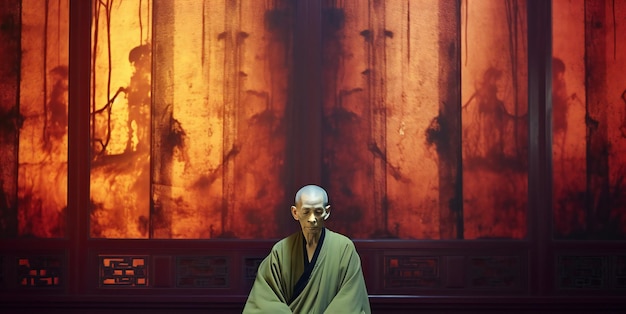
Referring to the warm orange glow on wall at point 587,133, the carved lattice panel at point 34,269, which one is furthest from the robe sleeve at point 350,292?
the carved lattice panel at point 34,269

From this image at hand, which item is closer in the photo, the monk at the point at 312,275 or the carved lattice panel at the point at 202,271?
the monk at the point at 312,275

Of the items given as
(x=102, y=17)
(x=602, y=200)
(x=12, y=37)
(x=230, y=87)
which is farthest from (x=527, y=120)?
(x=12, y=37)

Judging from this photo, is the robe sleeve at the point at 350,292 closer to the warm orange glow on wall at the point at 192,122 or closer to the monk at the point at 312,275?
the monk at the point at 312,275

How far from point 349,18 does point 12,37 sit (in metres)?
2.51

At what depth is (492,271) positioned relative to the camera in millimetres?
5672

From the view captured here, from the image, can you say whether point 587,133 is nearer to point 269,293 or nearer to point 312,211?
point 312,211

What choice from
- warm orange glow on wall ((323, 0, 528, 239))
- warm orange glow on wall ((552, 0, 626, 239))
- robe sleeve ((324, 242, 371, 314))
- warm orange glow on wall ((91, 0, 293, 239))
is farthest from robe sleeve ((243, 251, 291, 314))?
warm orange glow on wall ((552, 0, 626, 239))

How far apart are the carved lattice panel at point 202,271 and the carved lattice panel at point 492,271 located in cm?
182

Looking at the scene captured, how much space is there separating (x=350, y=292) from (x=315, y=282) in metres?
0.20

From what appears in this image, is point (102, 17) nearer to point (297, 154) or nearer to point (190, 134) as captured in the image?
point (190, 134)

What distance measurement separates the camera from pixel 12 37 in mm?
5703

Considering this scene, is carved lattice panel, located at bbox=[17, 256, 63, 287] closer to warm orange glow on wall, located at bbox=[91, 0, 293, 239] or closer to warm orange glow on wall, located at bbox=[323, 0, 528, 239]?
warm orange glow on wall, located at bbox=[91, 0, 293, 239]

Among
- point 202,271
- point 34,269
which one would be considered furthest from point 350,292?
point 34,269

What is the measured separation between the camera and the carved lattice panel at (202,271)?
565 centimetres
